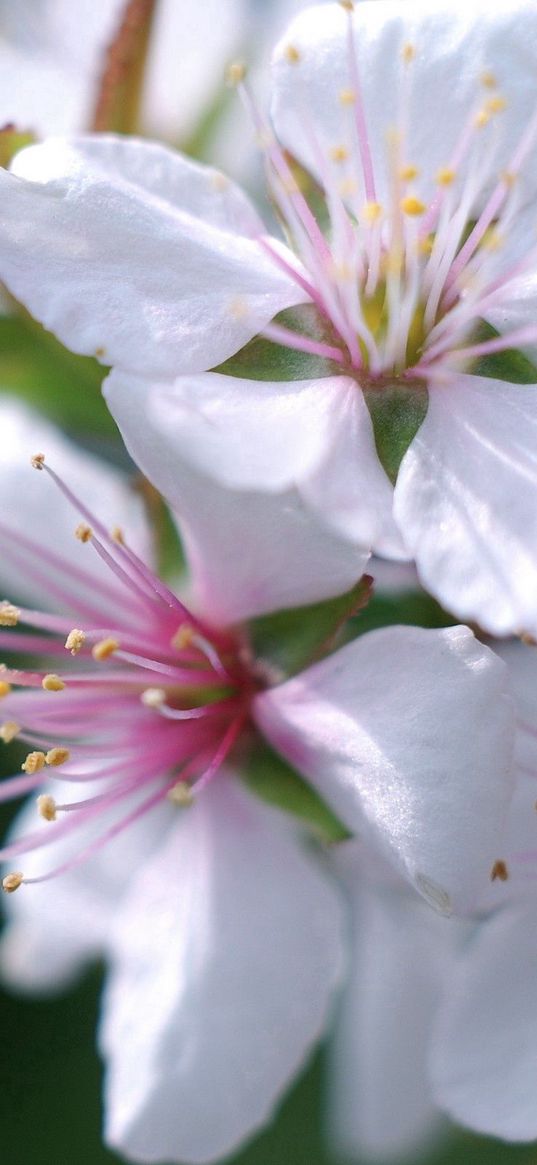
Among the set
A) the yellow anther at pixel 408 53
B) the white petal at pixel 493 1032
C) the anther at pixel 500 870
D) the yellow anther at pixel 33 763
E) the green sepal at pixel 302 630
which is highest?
the yellow anther at pixel 408 53

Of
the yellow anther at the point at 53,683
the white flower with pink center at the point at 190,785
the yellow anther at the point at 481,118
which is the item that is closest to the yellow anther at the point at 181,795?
the white flower with pink center at the point at 190,785

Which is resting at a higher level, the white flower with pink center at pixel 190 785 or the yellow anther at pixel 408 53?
the yellow anther at pixel 408 53

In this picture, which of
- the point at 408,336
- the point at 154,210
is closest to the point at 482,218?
the point at 408,336

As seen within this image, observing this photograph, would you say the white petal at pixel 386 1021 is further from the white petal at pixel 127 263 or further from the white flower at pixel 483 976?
the white petal at pixel 127 263

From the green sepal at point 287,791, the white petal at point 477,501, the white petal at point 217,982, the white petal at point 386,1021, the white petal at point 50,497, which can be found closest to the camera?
the white petal at point 477,501

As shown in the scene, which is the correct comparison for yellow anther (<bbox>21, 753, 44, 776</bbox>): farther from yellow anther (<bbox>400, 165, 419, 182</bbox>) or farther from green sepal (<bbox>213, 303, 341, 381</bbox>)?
yellow anther (<bbox>400, 165, 419, 182</bbox>)

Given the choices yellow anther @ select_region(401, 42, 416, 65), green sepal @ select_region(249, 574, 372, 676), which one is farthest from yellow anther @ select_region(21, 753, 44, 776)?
yellow anther @ select_region(401, 42, 416, 65)

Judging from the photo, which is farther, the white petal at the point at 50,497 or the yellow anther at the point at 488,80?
the white petal at the point at 50,497
